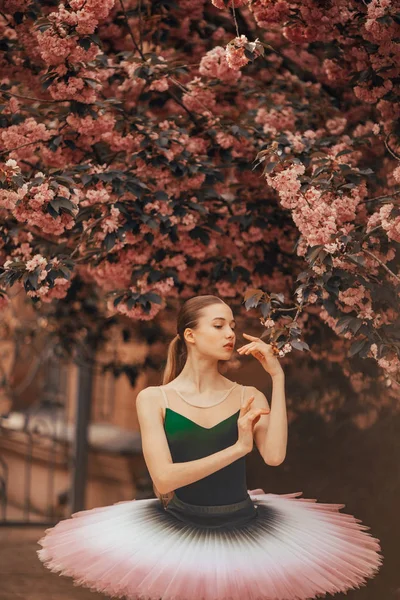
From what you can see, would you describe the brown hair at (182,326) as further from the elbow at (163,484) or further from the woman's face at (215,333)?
the elbow at (163,484)

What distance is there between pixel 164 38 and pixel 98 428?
577 cm

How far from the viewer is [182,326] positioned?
10.8 feet

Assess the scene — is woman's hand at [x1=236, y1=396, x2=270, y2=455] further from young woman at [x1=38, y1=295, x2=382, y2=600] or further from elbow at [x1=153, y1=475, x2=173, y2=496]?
elbow at [x1=153, y1=475, x2=173, y2=496]

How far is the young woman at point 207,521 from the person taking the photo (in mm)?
2871

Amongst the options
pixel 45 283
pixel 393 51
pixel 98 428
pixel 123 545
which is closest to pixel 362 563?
pixel 123 545

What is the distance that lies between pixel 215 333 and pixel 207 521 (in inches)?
28.5

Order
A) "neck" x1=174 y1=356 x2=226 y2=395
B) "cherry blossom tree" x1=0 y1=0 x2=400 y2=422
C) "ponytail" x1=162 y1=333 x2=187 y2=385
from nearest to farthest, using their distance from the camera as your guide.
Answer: "neck" x1=174 y1=356 x2=226 y2=395 → "ponytail" x1=162 y1=333 x2=187 y2=385 → "cherry blossom tree" x1=0 y1=0 x2=400 y2=422

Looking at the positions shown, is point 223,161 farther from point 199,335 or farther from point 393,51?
point 199,335

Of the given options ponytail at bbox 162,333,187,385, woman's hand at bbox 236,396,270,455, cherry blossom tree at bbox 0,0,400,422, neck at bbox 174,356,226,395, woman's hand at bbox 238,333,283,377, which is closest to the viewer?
woman's hand at bbox 236,396,270,455

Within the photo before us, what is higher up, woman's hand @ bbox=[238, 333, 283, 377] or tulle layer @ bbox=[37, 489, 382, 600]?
woman's hand @ bbox=[238, 333, 283, 377]

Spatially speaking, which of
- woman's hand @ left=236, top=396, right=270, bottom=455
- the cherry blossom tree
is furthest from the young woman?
the cherry blossom tree

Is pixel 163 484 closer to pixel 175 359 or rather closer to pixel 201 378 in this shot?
pixel 201 378

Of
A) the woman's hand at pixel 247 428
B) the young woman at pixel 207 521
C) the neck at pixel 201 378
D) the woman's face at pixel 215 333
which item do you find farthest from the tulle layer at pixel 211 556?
the woman's face at pixel 215 333

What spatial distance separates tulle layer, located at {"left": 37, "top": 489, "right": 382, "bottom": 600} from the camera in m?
2.83
